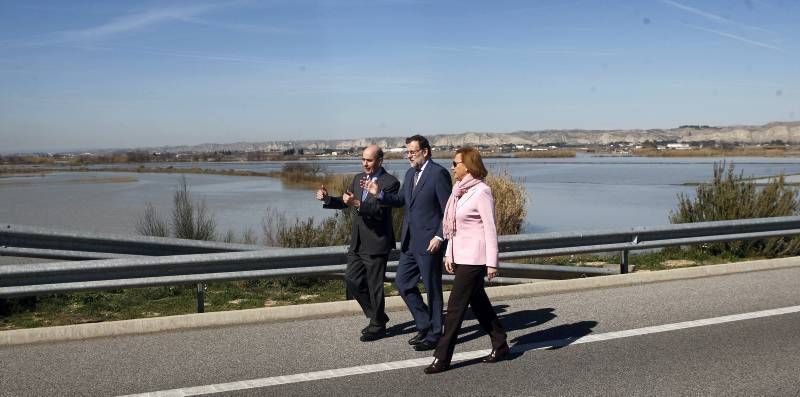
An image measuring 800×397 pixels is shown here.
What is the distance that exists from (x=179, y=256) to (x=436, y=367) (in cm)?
276

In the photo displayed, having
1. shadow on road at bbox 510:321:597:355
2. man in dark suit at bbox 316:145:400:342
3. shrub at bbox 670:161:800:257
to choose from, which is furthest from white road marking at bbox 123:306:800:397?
shrub at bbox 670:161:800:257

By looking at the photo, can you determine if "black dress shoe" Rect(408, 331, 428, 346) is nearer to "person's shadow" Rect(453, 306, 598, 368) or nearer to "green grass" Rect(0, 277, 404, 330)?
"person's shadow" Rect(453, 306, 598, 368)

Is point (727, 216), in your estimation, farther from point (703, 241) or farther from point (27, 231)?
point (27, 231)

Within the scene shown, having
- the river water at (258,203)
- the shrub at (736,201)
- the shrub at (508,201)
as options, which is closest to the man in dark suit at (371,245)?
the shrub at (736,201)

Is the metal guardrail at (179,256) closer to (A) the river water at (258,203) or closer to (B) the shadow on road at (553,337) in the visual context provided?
(B) the shadow on road at (553,337)

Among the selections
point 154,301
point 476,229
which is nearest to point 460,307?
point 476,229

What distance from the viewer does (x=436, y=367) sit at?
6.34 metres

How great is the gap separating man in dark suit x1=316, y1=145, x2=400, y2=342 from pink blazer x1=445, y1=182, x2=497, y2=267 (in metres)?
0.94

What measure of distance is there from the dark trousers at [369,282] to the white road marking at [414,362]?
76 centimetres

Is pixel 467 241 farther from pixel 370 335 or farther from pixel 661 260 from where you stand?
pixel 661 260

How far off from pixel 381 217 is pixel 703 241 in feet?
17.5

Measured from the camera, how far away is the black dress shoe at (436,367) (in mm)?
6335

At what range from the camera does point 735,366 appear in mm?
6461

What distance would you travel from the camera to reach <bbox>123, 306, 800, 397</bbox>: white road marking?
5.91 m
